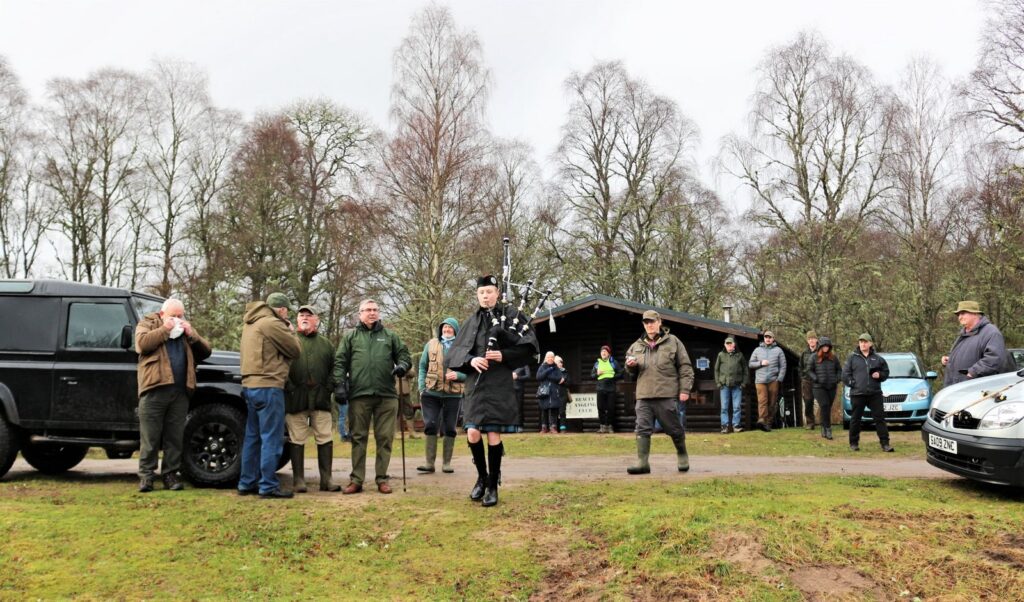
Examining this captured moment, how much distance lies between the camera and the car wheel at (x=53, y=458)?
10.0 meters

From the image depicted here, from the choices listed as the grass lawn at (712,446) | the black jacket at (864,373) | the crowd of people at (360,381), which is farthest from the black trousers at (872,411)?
the crowd of people at (360,381)

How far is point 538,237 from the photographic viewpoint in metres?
38.4

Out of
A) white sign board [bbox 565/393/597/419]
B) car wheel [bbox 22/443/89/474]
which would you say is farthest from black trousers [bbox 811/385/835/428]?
car wheel [bbox 22/443/89/474]

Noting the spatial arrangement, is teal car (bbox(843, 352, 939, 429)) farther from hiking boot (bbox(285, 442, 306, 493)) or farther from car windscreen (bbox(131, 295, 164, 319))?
car windscreen (bbox(131, 295, 164, 319))

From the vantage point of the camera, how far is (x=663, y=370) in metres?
9.82

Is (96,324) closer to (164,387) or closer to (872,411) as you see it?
(164,387)

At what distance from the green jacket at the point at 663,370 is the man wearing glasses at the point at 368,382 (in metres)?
2.97

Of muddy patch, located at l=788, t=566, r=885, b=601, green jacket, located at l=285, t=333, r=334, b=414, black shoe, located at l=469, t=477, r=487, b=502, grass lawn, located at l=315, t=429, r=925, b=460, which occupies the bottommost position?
muddy patch, located at l=788, t=566, r=885, b=601

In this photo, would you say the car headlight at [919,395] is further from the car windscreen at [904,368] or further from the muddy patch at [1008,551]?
the muddy patch at [1008,551]

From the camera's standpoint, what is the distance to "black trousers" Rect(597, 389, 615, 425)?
1950cm

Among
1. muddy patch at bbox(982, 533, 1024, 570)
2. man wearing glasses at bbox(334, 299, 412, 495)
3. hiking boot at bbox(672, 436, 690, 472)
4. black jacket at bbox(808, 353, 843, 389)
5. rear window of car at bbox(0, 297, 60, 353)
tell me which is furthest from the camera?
black jacket at bbox(808, 353, 843, 389)

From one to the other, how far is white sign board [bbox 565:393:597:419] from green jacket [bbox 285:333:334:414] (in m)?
13.7

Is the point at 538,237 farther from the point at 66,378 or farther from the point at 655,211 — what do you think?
A: the point at 66,378

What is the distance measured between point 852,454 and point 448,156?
18.6 m
